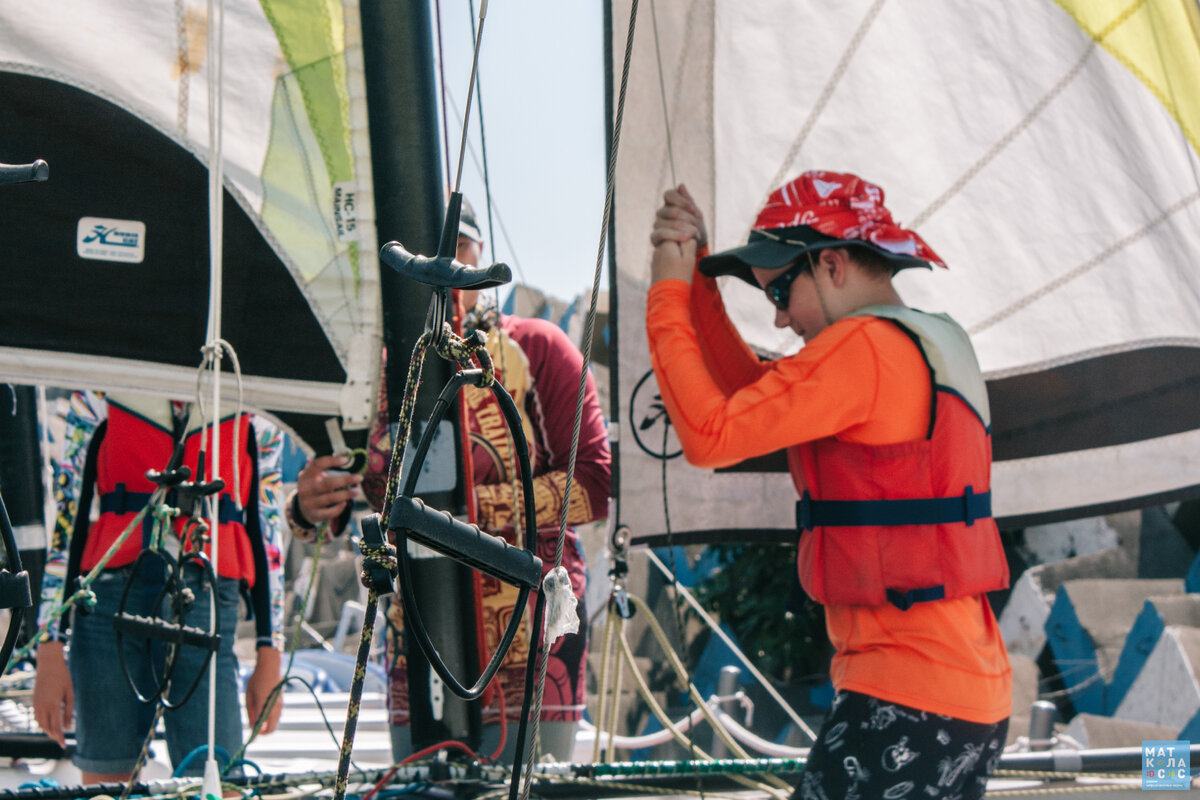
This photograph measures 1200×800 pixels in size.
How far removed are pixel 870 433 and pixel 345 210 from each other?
122 cm

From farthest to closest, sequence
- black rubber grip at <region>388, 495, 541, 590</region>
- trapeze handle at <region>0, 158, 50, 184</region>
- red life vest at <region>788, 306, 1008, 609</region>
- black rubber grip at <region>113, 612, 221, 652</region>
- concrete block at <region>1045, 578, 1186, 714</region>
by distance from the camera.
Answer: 1. concrete block at <region>1045, 578, 1186, 714</region>
2. black rubber grip at <region>113, 612, 221, 652</region>
3. red life vest at <region>788, 306, 1008, 609</region>
4. trapeze handle at <region>0, 158, 50, 184</region>
5. black rubber grip at <region>388, 495, 541, 590</region>

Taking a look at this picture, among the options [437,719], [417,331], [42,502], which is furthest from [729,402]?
[42,502]

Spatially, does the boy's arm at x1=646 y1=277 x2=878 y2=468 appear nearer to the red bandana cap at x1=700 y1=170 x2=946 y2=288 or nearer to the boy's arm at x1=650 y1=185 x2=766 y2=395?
the red bandana cap at x1=700 y1=170 x2=946 y2=288

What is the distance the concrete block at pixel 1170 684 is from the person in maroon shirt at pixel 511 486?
463cm

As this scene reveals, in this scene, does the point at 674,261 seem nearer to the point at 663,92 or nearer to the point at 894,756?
the point at 663,92

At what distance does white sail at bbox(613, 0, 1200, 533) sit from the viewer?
2.49 metres

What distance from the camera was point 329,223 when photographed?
2260 mm

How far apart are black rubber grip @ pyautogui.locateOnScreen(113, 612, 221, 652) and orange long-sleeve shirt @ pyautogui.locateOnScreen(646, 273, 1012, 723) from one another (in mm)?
984

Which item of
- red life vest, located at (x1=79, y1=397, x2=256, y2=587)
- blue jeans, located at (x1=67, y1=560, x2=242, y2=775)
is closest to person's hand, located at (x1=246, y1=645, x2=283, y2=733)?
blue jeans, located at (x1=67, y1=560, x2=242, y2=775)

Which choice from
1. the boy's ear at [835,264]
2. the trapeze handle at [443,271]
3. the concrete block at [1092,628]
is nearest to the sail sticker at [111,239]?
the trapeze handle at [443,271]

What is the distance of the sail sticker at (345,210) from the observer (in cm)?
221

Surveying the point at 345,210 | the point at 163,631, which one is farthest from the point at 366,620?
the point at 345,210

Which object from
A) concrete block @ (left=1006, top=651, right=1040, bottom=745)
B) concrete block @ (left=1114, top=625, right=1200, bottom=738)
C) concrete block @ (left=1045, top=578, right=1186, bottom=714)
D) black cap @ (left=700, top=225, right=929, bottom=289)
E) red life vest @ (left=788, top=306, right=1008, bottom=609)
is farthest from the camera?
concrete block @ (left=1045, top=578, right=1186, bottom=714)

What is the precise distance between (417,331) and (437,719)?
77 centimetres
